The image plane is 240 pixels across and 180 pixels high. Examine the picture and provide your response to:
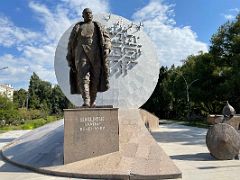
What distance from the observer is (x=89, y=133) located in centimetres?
800

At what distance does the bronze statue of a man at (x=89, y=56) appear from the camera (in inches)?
343

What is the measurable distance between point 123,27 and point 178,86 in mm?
30910

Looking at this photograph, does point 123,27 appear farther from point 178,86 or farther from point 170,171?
point 178,86

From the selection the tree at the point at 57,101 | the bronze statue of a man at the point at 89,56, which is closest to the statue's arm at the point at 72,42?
the bronze statue of a man at the point at 89,56

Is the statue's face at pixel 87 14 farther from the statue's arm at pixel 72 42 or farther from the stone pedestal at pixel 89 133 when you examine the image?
the stone pedestal at pixel 89 133

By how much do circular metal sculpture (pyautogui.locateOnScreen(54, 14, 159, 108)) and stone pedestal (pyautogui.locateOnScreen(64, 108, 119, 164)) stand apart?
494 inches

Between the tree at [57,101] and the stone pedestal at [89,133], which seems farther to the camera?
the tree at [57,101]

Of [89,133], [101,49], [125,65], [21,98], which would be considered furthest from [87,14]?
[21,98]

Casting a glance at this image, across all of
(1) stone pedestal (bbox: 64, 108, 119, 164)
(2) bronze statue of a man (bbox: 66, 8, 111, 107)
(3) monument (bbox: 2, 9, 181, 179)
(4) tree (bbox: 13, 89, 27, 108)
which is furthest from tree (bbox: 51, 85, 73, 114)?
(1) stone pedestal (bbox: 64, 108, 119, 164)

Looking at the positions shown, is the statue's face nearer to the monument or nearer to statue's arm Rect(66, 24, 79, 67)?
the monument

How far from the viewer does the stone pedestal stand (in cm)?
783

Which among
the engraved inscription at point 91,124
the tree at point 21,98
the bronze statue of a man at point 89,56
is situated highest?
the tree at point 21,98

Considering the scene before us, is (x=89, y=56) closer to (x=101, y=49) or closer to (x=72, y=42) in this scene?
(x=101, y=49)

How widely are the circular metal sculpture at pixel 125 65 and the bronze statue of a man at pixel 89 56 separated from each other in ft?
38.5
